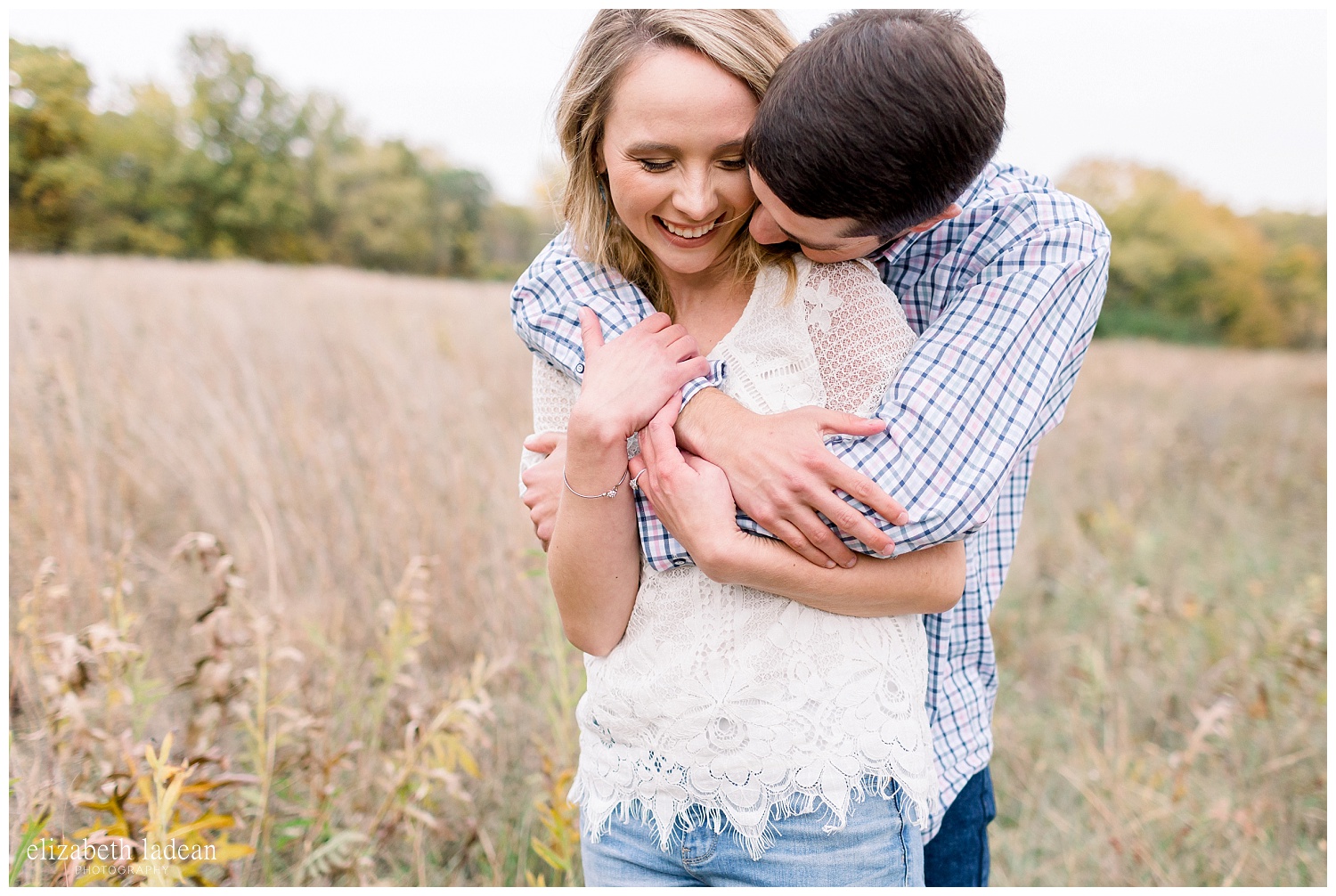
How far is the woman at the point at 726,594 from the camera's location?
120cm

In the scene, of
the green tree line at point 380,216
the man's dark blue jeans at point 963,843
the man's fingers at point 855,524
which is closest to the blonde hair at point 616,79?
the man's fingers at point 855,524

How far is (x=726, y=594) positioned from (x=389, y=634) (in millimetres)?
1607

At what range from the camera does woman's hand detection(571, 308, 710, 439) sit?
1210mm

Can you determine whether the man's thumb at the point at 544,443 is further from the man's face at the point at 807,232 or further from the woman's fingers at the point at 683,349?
the man's face at the point at 807,232

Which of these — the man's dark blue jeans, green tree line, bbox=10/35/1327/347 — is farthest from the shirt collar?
green tree line, bbox=10/35/1327/347

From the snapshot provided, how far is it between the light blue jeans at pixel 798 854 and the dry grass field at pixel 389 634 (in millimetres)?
548

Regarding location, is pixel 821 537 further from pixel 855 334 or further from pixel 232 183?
pixel 232 183

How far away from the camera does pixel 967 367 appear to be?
1134 mm

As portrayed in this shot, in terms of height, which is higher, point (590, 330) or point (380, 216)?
point (380, 216)

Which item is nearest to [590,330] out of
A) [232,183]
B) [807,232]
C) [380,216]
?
[807,232]

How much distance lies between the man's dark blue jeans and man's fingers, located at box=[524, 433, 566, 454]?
0.93m

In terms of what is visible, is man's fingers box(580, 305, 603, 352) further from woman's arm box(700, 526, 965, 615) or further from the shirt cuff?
woman's arm box(700, 526, 965, 615)

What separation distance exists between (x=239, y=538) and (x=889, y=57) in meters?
3.03

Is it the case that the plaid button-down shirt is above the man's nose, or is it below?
below
